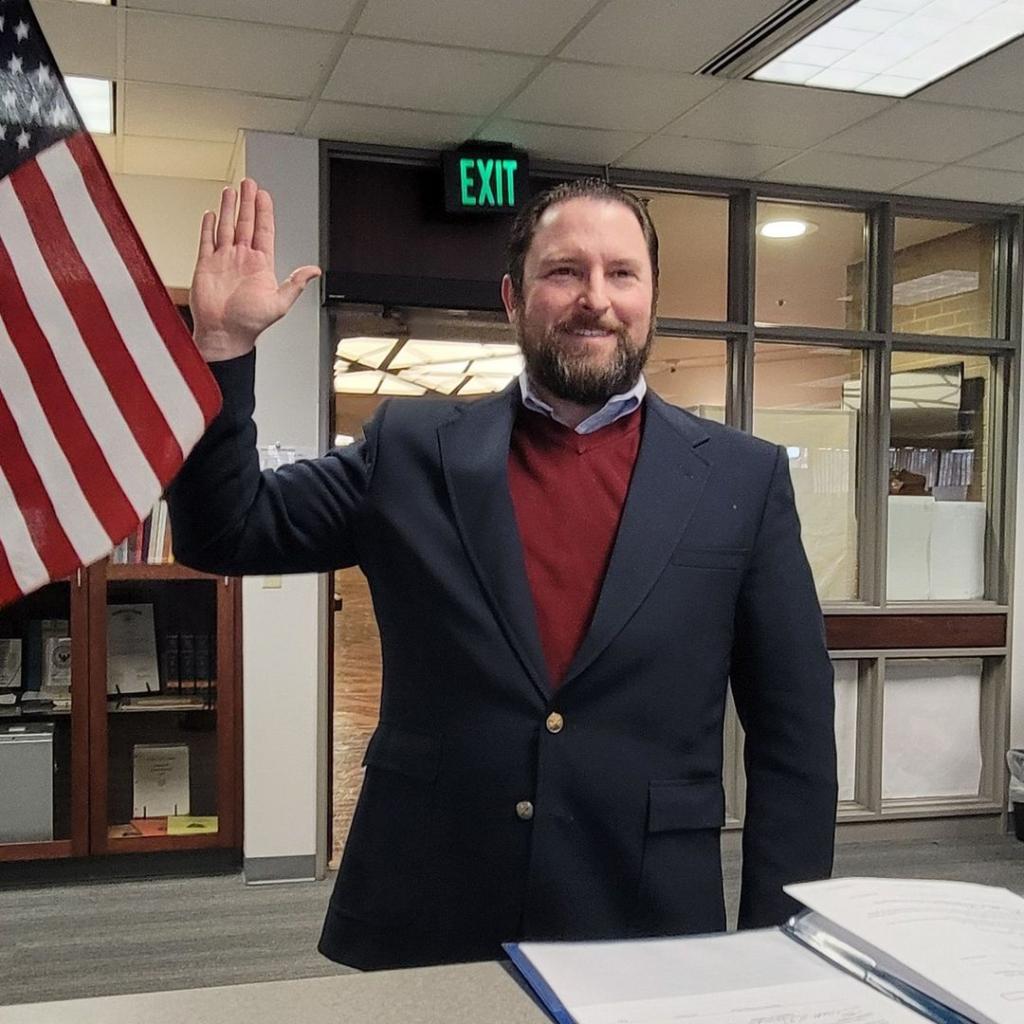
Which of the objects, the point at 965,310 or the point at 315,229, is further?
the point at 965,310

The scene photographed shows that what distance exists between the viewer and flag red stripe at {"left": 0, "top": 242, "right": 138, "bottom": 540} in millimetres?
1081

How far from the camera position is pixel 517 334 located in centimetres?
133

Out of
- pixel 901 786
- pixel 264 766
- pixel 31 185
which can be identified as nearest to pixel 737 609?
pixel 31 185

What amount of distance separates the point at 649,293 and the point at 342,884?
82cm

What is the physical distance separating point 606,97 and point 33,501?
8.58 ft

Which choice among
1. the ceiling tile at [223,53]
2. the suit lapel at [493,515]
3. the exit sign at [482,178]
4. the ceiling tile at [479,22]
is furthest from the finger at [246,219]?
the exit sign at [482,178]

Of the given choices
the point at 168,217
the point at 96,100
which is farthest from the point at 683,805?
the point at 168,217

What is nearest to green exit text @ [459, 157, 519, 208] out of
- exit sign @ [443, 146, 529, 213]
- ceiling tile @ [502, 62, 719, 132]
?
exit sign @ [443, 146, 529, 213]

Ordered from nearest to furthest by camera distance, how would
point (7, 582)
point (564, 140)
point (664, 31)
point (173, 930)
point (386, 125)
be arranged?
1. point (7, 582)
2. point (664, 31)
3. point (173, 930)
4. point (386, 125)
5. point (564, 140)

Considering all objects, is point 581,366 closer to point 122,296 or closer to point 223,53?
point 122,296

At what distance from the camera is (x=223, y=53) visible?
2893mm

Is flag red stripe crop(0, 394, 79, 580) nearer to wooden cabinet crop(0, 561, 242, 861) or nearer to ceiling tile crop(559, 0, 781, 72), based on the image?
ceiling tile crop(559, 0, 781, 72)

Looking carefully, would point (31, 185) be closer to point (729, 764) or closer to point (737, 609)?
point (737, 609)

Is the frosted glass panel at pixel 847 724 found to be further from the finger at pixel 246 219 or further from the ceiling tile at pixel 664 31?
the finger at pixel 246 219
